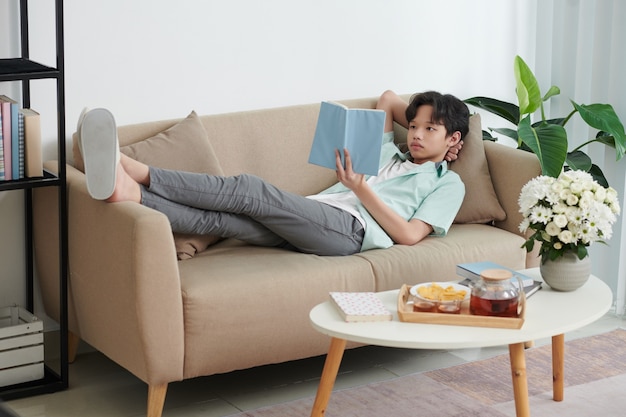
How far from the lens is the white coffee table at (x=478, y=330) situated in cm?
232

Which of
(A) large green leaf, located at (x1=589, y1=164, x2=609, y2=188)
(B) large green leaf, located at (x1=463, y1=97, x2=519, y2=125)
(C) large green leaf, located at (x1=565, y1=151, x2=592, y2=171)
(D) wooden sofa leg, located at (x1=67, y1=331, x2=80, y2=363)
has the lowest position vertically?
(D) wooden sofa leg, located at (x1=67, y1=331, x2=80, y2=363)

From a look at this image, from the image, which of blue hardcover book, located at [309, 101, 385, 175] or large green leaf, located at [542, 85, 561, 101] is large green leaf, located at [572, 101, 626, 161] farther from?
blue hardcover book, located at [309, 101, 385, 175]

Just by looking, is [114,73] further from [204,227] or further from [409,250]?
[409,250]

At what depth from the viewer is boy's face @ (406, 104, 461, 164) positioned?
3.42 meters

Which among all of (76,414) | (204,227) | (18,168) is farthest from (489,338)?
(18,168)

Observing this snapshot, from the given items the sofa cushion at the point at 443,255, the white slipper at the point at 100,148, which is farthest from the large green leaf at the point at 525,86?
the white slipper at the point at 100,148

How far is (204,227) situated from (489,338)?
1.05m

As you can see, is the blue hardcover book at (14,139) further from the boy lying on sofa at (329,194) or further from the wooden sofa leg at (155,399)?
the wooden sofa leg at (155,399)

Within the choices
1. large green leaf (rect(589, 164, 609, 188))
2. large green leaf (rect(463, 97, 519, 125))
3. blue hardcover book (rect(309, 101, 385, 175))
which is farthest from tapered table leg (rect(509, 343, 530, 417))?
large green leaf (rect(463, 97, 519, 125))

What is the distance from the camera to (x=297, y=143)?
11.5ft

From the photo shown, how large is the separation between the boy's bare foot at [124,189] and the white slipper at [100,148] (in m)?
0.04

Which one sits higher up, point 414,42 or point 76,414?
point 414,42

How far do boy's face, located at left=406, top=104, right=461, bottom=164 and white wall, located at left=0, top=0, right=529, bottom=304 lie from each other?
19.6 inches

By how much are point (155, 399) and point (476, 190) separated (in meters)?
1.41
